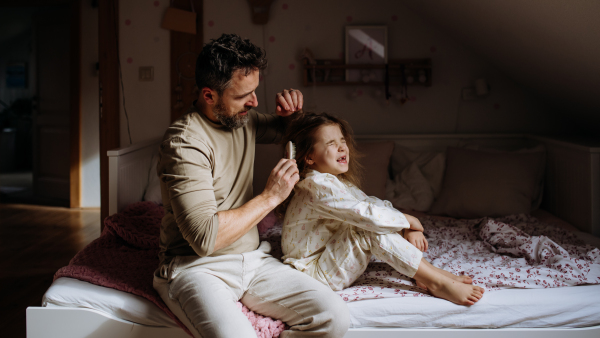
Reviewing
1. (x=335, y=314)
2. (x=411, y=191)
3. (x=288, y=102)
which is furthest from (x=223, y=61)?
(x=411, y=191)

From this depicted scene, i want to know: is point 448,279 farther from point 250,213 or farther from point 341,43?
point 341,43

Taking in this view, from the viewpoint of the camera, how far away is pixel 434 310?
1.29 metres

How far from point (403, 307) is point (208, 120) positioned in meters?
0.78

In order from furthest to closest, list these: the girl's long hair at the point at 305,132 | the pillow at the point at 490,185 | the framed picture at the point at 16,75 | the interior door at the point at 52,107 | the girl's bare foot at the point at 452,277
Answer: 1. the framed picture at the point at 16,75
2. the interior door at the point at 52,107
3. the pillow at the point at 490,185
4. the girl's long hair at the point at 305,132
5. the girl's bare foot at the point at 452,277

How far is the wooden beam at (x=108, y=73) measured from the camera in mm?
2818

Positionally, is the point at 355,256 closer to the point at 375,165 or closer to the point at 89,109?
the point at 375,165

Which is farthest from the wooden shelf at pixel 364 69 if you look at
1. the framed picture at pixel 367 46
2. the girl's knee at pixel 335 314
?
the girl's knee at pixel 335 314

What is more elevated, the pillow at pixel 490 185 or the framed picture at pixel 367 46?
the framed picture at pixel 367 46

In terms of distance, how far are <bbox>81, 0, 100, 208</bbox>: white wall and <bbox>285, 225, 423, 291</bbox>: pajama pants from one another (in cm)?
304

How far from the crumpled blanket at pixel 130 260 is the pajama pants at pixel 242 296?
4 cm

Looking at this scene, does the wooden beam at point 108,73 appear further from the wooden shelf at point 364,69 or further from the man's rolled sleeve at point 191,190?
the man's rolled sleeve at point 191,190

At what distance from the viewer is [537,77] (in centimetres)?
239

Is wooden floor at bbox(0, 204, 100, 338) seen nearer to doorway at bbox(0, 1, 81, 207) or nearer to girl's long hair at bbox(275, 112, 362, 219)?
doorway at bbox(0, 1, 81, 207)

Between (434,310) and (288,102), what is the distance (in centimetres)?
77
